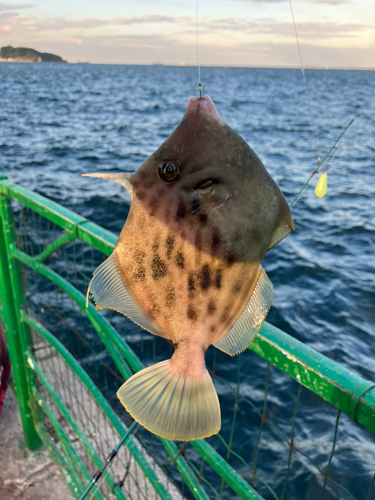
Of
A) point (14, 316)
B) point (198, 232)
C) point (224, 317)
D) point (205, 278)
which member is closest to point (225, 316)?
point (224, 317)

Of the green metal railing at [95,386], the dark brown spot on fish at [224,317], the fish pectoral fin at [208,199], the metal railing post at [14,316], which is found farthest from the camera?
the metal railing post at [14,316]

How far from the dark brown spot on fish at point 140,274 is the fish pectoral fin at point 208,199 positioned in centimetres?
18

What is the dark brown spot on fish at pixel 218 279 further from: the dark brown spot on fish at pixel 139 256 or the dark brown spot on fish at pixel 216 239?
the dark brown spot on fish at pixel 139 256

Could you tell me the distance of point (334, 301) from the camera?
28.1 ft

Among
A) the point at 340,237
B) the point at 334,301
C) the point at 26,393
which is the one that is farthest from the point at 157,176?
the point at 340,237

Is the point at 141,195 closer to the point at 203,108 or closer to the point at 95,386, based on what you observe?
the point at 203,108

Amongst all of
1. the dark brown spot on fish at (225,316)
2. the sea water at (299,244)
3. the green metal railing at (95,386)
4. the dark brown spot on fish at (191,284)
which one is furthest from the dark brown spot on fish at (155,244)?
the sea water at (299,244)

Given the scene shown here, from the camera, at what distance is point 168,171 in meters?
0.89

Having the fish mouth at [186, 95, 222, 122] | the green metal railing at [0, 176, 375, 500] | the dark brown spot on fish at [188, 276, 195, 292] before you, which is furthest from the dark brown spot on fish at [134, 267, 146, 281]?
the green metal railing at [0, 176, 375, 500]

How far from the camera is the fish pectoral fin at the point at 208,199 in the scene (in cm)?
87

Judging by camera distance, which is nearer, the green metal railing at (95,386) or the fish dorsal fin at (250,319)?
the fish dorsal fin at (250,319)

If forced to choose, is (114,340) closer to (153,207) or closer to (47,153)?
(153,207)

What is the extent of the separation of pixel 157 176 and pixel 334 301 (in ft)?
27.4

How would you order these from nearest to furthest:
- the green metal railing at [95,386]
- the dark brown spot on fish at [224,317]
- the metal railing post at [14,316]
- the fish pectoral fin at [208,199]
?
1. the fish pectoral fin at [208,199]
2. the dark brown spot on fish at [224,317]
3. the green metal railing at [95,386]
4. the metal railing post at [14,316]
